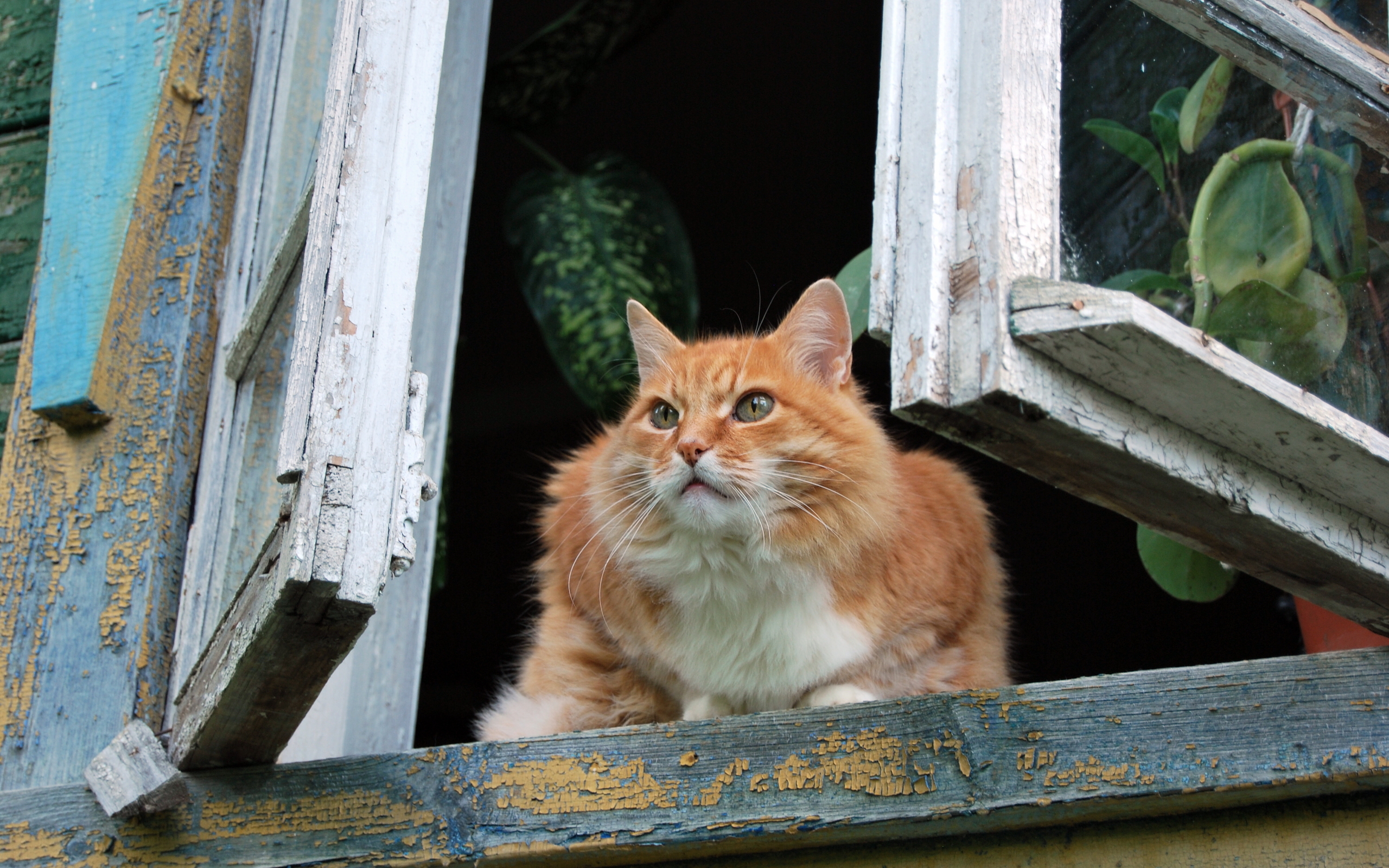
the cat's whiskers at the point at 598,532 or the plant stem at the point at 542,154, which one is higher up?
the plant stem at the point at 542,154

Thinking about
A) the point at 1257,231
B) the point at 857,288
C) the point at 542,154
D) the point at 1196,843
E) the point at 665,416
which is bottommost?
the point at 1196,843

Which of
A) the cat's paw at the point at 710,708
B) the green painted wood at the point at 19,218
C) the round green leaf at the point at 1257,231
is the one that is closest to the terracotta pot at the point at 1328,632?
the round green leaf at the point at 1257,231

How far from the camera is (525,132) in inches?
121

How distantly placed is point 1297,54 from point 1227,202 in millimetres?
157

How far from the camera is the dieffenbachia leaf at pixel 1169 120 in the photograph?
97 centimetres

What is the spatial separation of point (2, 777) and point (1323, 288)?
1672 mm

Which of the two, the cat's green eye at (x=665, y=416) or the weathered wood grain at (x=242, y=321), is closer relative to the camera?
the weathered wood grain at (x=242, y=321)

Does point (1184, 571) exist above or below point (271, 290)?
below

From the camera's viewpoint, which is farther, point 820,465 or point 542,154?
point 542,154

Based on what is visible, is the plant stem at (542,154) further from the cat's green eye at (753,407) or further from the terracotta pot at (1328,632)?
the terracotta pot at (1328,632)

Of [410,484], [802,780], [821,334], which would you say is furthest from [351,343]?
[821,334]

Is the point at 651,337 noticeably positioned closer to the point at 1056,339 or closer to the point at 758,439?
the point at 758,439

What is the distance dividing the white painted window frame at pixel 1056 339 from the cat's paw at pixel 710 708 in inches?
27.8

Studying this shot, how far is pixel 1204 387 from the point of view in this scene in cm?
88
